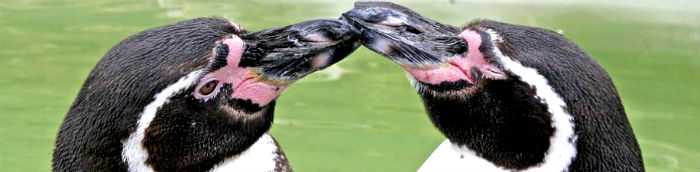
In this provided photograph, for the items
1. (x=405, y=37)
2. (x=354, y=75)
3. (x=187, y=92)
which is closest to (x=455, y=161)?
(x=405, y=37)

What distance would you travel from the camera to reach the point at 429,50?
4.30m

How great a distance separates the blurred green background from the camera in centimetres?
679

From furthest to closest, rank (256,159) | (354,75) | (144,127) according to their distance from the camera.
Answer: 1. (354,75)
2. (256,159)
3. (144,127)

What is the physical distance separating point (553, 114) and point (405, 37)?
1.46ft

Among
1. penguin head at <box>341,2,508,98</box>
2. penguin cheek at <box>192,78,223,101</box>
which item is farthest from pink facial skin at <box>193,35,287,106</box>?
penguin head at <box>341,2,508,98</box>

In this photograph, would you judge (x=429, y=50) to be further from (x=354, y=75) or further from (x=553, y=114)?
(x=354, y=75)

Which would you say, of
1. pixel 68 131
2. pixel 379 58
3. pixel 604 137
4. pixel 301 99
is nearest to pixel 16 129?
pixel 301 99

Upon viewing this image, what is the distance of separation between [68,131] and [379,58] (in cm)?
369

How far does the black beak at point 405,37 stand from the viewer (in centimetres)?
430

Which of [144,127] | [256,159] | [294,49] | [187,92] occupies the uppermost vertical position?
[294,49]

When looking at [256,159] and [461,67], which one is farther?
[256,159]

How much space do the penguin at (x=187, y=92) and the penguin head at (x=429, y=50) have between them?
0.08 metres

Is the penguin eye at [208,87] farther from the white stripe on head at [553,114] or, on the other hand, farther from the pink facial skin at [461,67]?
the white stripe on head at [553,114]

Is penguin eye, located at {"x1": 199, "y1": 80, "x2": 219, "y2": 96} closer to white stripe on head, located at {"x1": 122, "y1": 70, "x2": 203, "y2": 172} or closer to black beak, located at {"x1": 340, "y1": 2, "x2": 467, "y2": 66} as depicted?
white stripe on head, located at {"x1": 122, "y1": 70, "x2": 203, "y2": 172}
